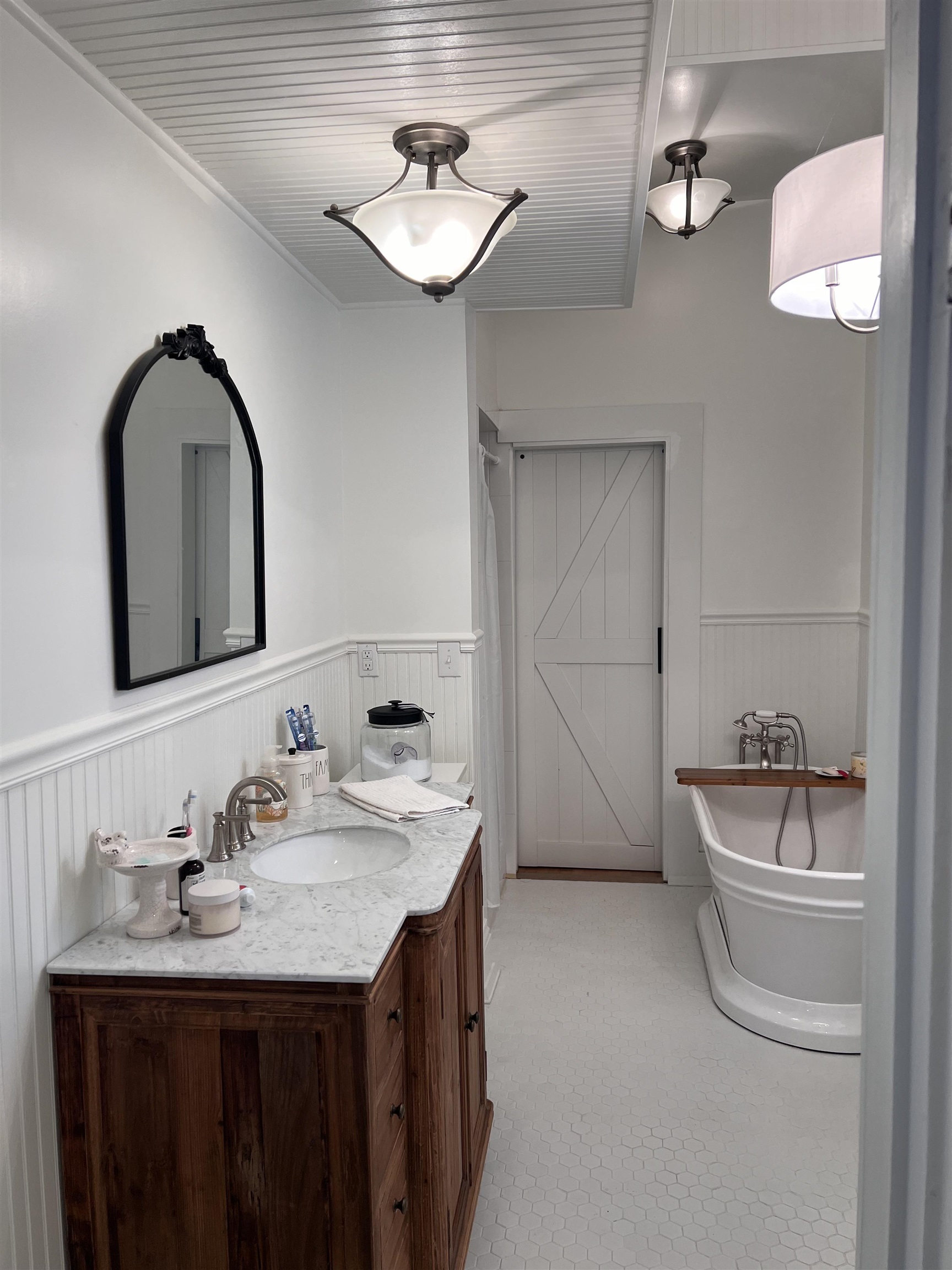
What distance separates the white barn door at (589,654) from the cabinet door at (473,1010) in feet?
6.73

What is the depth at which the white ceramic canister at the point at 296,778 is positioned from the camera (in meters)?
Answer: 2.21

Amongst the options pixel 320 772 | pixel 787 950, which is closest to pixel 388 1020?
pixel 320 772

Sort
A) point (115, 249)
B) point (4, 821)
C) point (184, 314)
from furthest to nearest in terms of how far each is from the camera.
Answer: point (184, 314), point (115, 249), point (4, 821)

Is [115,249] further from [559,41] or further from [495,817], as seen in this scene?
[495,817]

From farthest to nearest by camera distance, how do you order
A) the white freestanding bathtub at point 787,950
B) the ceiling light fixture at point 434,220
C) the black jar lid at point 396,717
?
the white freestanding bathtub at point 787,950 → the black jar lid at point 396,717 → the ceiling light fixture at point 434,220

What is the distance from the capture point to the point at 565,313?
401cm

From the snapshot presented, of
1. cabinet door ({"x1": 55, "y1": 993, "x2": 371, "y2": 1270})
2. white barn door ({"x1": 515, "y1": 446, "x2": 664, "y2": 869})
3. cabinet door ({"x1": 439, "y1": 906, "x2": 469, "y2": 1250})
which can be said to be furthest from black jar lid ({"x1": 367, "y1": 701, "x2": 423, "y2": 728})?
white barn door ({"x1": 515, "y1": 446, "x2": 664, "y2": 869})

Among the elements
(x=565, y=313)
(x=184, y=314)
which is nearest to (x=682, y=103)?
(x=565, y=313)

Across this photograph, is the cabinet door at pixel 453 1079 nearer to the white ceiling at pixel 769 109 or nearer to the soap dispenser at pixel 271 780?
the soap dispenser at pixel 271 780

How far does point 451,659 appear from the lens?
297 centimetres

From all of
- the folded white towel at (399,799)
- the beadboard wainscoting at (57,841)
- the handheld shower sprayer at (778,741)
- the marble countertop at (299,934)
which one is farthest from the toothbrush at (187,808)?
the handheld shower sprayer at (778,741)

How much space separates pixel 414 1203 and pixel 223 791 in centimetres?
92

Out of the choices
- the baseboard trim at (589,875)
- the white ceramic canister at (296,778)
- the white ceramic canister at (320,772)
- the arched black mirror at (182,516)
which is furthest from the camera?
the baseboard trim at (589,875)

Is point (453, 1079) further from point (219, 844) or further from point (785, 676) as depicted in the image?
point (785, 676)
